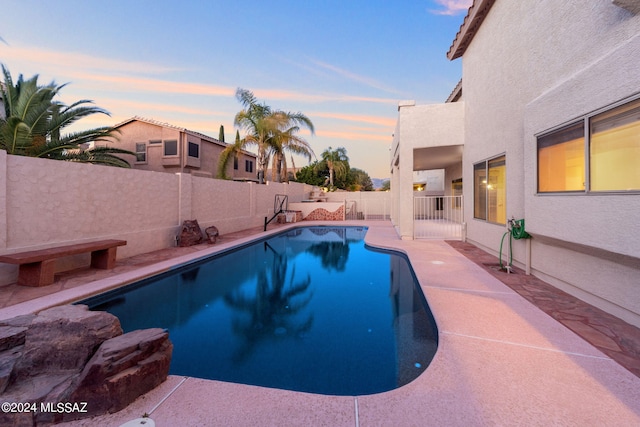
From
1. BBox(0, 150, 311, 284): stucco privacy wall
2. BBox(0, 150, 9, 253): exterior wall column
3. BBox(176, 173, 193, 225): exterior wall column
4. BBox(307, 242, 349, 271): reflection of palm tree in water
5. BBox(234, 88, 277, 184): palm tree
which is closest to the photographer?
BBox(0, 150, 9, 253): exterior wall column

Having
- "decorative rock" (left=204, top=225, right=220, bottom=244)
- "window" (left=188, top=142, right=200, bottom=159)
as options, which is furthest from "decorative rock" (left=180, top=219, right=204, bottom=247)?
"window" (left=188, top=142, right=200, bottom=159)

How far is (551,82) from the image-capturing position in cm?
482

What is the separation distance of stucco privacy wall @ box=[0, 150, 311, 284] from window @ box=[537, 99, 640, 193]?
9498 mm

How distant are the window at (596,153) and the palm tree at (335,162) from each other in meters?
29.0

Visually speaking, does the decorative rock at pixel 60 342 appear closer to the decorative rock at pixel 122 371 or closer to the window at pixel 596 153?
the decorative rock at pixel 122 371

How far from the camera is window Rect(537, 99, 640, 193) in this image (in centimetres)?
331

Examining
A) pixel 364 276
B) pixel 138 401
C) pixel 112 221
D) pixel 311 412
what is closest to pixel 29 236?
pixel 112 221

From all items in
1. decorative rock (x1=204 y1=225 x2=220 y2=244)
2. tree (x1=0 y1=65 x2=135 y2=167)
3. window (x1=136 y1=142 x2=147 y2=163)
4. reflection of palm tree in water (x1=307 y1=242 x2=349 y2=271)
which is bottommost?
reflection of palm tree in water (x1=307 y1=242 x2=349 y2=271)

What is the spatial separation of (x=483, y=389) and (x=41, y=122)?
1189 centimetres

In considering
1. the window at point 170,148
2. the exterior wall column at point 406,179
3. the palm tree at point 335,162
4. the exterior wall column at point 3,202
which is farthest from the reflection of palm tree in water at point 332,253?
the palm tree at point 335,162

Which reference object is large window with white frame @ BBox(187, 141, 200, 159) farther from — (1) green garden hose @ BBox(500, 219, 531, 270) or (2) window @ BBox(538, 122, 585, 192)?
(2) window @ BBox(538, 122, 585, 192)

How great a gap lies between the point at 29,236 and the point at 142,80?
1075cm

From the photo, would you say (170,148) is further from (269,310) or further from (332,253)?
(269,310)

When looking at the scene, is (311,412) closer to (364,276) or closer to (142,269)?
(364,276)
